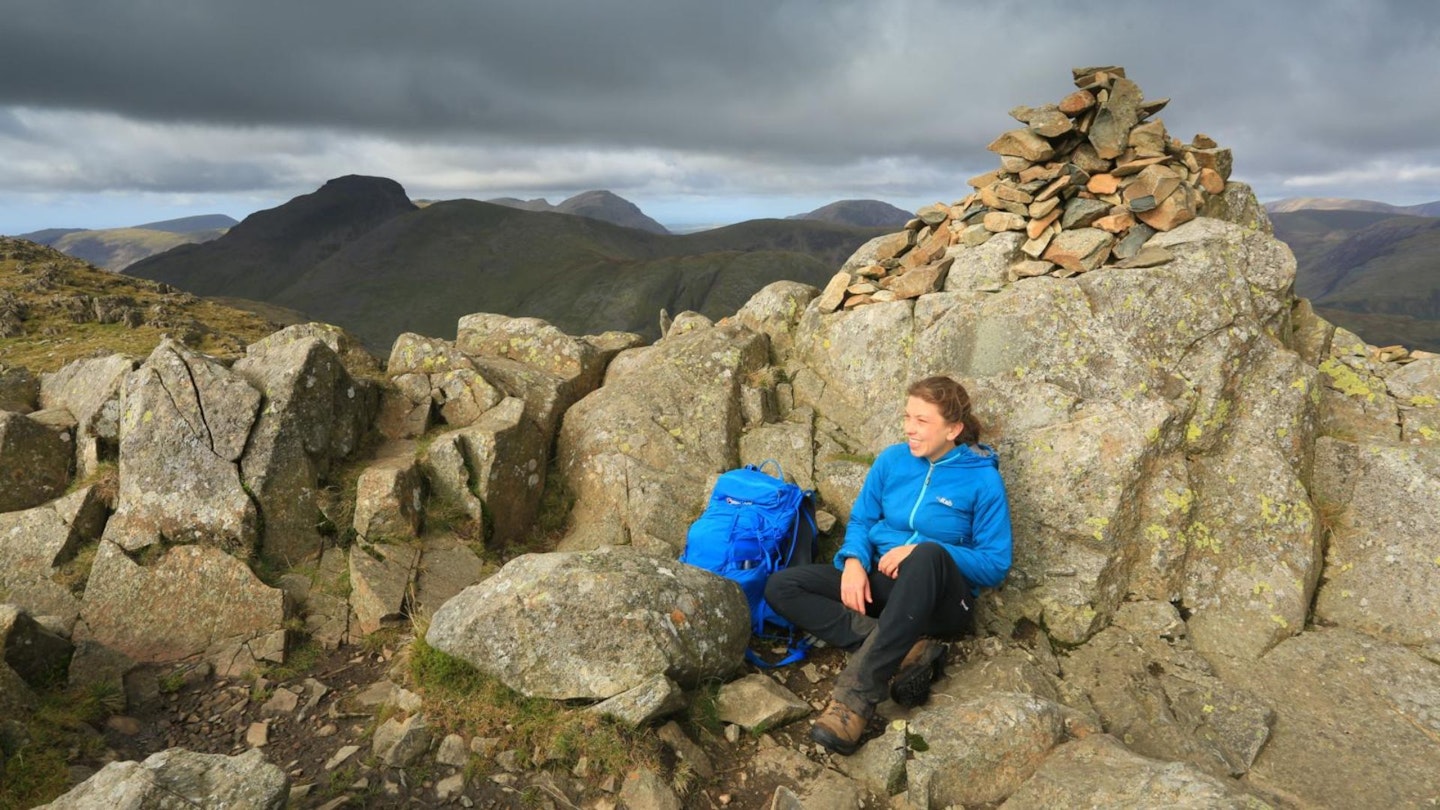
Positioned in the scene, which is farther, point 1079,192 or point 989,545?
point 1079,192

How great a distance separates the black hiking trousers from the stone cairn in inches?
311

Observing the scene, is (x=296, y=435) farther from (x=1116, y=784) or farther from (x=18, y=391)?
(x=1116, y=784)

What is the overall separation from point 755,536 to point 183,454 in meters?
9.05

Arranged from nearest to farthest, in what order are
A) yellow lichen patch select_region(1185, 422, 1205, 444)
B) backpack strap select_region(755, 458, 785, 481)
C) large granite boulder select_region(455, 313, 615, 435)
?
yellow lichen patch select_region(1185, 422, 1205, 444) → backpack strap select_region(755, 458, 785, 481) → large granite boulder select_region(455, 313, 615, 435)

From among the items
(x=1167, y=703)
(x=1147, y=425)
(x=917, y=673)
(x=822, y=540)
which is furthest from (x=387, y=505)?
(x=1147, y=425)

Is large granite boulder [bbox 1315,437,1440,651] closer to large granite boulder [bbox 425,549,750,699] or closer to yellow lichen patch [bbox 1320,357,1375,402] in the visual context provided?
yellow lichen patch [bbox 1320,357,1375,402]

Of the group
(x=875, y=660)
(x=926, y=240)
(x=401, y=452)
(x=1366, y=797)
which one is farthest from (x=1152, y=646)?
(x=401, y=452)

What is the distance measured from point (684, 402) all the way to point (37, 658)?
10140mm

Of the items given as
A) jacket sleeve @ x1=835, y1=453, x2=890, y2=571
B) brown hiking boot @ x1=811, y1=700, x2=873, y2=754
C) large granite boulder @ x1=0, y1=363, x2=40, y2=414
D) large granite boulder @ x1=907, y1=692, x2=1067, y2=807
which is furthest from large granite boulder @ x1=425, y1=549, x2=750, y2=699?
large granite boulder @ x1=0, y1=363, x2=40, y2=414

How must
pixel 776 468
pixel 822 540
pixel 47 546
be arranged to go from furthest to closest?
pixel 776 468
pixel 822 540
pixel 47 546

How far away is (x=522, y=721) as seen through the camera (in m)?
7.82

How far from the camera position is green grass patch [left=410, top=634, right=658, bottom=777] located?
742 centimetres

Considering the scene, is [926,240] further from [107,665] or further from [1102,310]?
[107,665]

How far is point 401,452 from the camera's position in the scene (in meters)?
13.2
